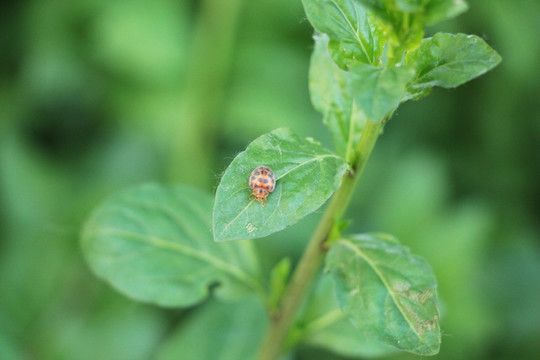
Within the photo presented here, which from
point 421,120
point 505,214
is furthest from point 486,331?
point 421,120

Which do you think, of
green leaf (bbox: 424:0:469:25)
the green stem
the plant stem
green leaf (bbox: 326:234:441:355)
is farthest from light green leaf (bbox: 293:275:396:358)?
the green stem

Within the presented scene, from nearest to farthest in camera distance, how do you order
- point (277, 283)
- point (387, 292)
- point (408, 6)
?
point (408, 6) → point (387, 292) → point (277, 283)

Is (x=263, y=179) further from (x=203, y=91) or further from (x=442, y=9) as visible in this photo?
(x=203, y=91)

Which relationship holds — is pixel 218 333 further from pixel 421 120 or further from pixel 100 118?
pixel 421 120

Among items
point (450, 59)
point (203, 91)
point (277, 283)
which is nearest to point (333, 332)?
point (277, 283)

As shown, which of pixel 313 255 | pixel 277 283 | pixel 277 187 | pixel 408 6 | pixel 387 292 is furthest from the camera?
pixel 277 283

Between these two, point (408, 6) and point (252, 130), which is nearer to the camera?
point (408, 6)

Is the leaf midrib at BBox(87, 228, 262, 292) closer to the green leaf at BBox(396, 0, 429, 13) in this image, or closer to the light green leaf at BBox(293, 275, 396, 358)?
the light green leaf at BBox(293, 275, 396, 358)
